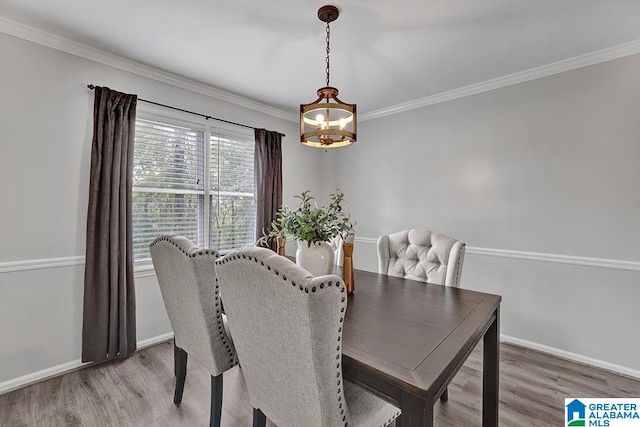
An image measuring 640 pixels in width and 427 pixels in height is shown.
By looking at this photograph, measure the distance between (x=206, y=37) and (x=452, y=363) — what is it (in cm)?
251

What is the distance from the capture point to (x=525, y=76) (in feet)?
8.77

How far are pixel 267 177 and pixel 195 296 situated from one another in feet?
7.30

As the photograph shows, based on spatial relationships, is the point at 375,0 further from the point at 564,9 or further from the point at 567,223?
the point at 567,223

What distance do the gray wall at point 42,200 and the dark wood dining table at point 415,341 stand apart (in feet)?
7.33

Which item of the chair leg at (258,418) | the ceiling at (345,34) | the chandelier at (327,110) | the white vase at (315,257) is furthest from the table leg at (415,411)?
the ceiling at (345,34)

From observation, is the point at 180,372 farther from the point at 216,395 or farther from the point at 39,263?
Answer: the point at 39,263

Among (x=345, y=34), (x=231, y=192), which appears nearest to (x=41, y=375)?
(x=231, y=192)

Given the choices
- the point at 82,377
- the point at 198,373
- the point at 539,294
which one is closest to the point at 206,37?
the point at 198,373

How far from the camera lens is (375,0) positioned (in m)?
1.75

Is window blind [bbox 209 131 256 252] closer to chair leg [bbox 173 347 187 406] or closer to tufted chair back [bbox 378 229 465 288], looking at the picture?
chair leg [bbox 173 347 187 406]

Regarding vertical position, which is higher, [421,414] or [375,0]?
[375,0]

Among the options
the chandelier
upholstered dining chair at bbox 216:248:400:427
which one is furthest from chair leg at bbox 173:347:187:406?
the chandelier

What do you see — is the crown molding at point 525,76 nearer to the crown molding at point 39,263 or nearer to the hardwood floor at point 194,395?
the hardwood floor at point 194,395

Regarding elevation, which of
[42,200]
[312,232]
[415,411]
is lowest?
[415,411]
